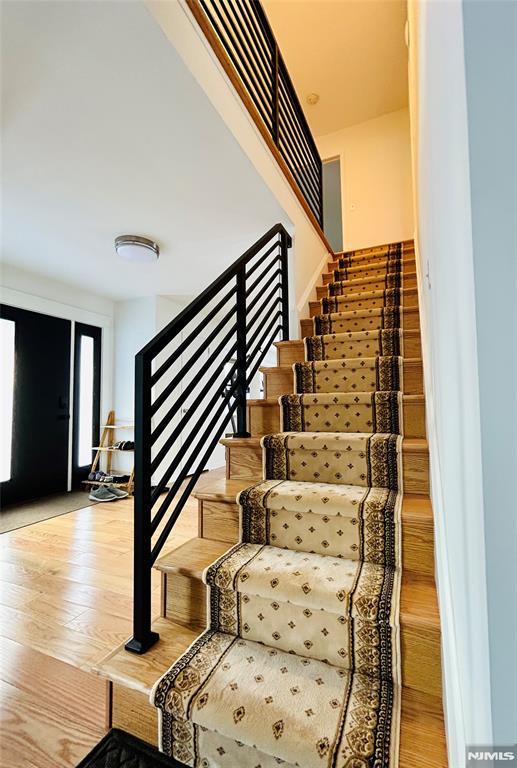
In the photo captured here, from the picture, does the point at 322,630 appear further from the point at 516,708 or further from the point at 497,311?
the point at 497,311

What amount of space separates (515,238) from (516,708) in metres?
0.48

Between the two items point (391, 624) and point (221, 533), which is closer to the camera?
point (391, 624)

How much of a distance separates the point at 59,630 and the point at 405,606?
60.1 inches

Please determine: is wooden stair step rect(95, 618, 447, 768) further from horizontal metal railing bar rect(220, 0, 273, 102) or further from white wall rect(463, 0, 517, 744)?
horizontal metal railing bar rect(220, 0, 273, 102)

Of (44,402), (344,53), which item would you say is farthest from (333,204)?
(44,402)

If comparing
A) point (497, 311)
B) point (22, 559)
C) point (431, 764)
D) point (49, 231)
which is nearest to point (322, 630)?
point (431, 764)

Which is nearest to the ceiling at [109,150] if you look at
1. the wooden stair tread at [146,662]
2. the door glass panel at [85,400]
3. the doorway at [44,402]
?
the doorway at [44,402]

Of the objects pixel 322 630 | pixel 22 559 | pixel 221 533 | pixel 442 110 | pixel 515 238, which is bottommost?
pixel 22 559

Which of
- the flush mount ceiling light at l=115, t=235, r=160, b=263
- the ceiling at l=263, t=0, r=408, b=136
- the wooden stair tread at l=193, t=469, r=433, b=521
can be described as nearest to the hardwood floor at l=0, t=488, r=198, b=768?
the wooden stair tread at l=193, t=469, r=433, b=521

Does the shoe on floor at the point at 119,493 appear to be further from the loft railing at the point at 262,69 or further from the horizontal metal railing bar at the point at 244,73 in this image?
the horizontal metal railing bar at the point at 244,73

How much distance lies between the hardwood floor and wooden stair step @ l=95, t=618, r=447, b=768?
0.14m

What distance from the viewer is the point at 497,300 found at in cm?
38

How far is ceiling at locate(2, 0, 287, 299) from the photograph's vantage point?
133cm

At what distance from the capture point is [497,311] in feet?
1.24
